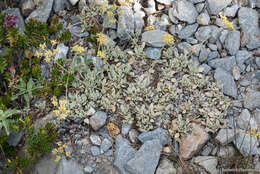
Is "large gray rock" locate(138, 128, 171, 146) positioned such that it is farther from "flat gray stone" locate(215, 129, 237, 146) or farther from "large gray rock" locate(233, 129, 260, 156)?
"large gray rock" locate(233, 129, 260, 156)

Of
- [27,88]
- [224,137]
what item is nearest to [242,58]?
[224,137]

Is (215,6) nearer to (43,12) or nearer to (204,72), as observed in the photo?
(204,72)

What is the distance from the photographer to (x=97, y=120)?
13.6 feet

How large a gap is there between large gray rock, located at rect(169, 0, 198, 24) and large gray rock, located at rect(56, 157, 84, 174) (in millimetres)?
2815

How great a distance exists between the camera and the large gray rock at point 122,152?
387 cm

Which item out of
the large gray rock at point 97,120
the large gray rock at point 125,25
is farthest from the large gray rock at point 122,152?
the large gray rock at point 125,25

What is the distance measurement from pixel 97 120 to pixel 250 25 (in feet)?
9.58

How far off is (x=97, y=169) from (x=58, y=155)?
1.86 ft

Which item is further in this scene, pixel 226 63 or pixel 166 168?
pixel 226 63

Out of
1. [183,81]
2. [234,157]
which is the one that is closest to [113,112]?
[183,81]

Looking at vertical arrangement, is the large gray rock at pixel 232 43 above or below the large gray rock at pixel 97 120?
above

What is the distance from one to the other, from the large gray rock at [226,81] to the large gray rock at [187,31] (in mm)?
758

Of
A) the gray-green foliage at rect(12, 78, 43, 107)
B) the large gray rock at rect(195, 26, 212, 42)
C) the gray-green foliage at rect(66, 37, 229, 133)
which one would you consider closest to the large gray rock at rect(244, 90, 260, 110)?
the gray-green foliage at rect(66, 37, 229, 133)

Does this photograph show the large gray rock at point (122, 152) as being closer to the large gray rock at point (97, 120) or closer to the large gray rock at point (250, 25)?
the large gray rock at point (97, 120)
